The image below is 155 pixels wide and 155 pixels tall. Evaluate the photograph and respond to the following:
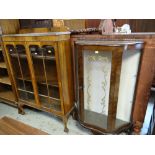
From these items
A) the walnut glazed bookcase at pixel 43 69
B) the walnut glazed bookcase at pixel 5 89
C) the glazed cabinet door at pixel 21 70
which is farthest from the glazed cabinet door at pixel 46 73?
the walnut glazed bookcase at pixel 5 89

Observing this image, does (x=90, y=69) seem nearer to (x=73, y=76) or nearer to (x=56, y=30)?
(x=73, y=76)

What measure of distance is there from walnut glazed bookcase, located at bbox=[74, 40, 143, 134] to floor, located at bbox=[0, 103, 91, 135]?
24 cm

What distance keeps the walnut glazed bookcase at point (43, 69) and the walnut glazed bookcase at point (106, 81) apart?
0.70 ft

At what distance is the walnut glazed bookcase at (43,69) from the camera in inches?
58.9

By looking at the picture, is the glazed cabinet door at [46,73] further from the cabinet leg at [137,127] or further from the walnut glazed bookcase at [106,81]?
the cabinet leg at [137,127]

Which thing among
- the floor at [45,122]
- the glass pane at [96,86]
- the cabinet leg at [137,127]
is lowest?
the floor at [45,122]

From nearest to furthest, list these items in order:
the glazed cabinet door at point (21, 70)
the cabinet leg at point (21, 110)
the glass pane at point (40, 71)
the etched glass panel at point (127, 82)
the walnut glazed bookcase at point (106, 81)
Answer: the walnut glazed bookcase at point (106, 81)
the etched glass panel at point (127, 82)
the glass pane at point (40, 71)
the glazed cabinet door at point (21, 70)
the cabinet leg at point (21, 110)

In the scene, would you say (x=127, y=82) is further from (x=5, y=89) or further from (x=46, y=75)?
(x=5, y=89)

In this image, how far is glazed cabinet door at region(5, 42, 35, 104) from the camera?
69.3 inches

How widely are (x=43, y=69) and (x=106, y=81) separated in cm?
84

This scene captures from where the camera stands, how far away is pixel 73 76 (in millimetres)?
1792

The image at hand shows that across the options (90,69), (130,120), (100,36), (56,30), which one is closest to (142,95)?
(130,120)

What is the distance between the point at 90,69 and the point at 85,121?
2.23ft
